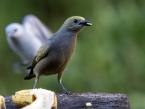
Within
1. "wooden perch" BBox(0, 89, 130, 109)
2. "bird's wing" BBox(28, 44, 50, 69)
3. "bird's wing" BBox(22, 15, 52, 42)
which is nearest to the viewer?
"wooden perch" BBox(0, 89, 130, 109)

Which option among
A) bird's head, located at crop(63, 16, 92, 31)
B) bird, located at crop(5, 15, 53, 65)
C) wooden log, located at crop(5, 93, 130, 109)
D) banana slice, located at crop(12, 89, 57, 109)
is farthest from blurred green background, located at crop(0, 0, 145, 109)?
banana slice, located at crop(12, 89, 57, 109)

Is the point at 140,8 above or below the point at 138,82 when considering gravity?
above

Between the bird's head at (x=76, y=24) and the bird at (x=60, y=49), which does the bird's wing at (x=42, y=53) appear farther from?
the bird's head at (x=76, y=24)

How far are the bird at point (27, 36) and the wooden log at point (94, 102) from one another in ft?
23.4

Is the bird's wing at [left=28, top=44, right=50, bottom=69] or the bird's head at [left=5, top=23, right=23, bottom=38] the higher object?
the bird's wing at [left=28, top=44, right=50, bottom=69]

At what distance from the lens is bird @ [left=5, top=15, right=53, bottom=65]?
36.3 feet

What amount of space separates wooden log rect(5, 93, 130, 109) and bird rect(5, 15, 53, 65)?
7146mm

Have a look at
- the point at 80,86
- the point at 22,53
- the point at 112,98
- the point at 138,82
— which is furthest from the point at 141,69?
the point at 112,98

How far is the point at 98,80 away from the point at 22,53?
167 cm

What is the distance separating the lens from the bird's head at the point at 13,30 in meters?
11.4

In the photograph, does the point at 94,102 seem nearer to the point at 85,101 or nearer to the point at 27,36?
the point at 85,101

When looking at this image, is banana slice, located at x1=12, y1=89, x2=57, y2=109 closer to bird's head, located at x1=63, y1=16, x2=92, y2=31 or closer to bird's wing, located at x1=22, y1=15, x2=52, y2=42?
bird's head, located at x1=63, y1=16, x2=92, y2=31

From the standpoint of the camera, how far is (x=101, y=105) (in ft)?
11.6

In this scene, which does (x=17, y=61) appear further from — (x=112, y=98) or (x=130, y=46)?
(x=112, y=98)
